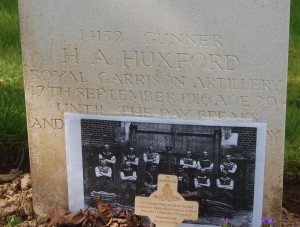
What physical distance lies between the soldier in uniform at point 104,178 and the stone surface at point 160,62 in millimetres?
198

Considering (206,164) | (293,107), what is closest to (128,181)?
(206,164)

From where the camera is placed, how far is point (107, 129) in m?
2.53

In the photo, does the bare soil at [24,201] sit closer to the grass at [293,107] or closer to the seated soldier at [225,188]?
the grass at [293,107]

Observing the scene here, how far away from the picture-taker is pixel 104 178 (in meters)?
2.60

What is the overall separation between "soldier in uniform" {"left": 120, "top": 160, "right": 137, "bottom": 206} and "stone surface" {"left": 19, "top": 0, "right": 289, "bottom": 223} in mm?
226

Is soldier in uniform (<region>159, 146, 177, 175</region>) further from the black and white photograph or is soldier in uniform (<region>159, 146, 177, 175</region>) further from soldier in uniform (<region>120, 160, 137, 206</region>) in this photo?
soldier in uniform (<region>120, 160, 137, 206</region>)

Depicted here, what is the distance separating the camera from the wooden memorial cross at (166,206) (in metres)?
2.44

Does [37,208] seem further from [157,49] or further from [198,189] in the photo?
[157,49]

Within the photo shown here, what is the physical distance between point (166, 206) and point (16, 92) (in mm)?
1413

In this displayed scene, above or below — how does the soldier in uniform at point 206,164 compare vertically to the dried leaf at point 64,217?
above

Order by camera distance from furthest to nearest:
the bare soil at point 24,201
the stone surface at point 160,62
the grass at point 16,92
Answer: the grass at point 16,92 < the bare soil at point 24,201 < the stone surface at point 160,62

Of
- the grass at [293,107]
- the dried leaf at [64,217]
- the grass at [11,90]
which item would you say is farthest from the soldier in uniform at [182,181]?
the grass at [11,90]

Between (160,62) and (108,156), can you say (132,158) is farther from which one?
(160,62)

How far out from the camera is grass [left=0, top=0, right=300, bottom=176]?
3143 millimetres
